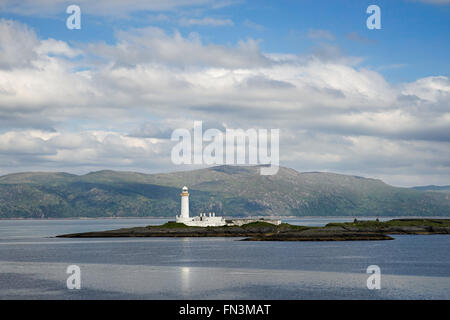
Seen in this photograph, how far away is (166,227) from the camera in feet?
587

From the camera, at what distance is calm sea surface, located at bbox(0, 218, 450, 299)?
197 feet

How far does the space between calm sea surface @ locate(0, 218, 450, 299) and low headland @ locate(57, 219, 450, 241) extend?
133 feet

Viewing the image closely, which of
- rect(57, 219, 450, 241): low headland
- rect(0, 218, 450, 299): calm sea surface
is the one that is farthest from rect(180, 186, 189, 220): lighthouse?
rect(0, 218, 450, 299): calm sea surface

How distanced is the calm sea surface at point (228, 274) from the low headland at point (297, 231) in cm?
4069

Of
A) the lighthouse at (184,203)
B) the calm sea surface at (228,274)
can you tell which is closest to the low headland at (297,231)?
the lighthouse at (184,203)

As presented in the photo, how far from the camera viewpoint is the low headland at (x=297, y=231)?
516 feet

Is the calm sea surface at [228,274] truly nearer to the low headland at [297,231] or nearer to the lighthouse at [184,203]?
the low headland at [297,231]

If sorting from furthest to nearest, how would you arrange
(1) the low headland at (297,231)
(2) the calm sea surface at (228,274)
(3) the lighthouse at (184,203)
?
(3) the lighthouse at (184,203), (1) the low headland at (297,231), (2) the calm sea surface at (228,274)

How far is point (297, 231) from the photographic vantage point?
163m

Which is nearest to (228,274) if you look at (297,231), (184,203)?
(297,231)

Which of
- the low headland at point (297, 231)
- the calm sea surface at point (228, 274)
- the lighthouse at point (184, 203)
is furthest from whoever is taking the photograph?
the lighthouse at point (184, 203)

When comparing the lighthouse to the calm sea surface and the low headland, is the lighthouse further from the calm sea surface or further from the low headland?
the calm sea surface
